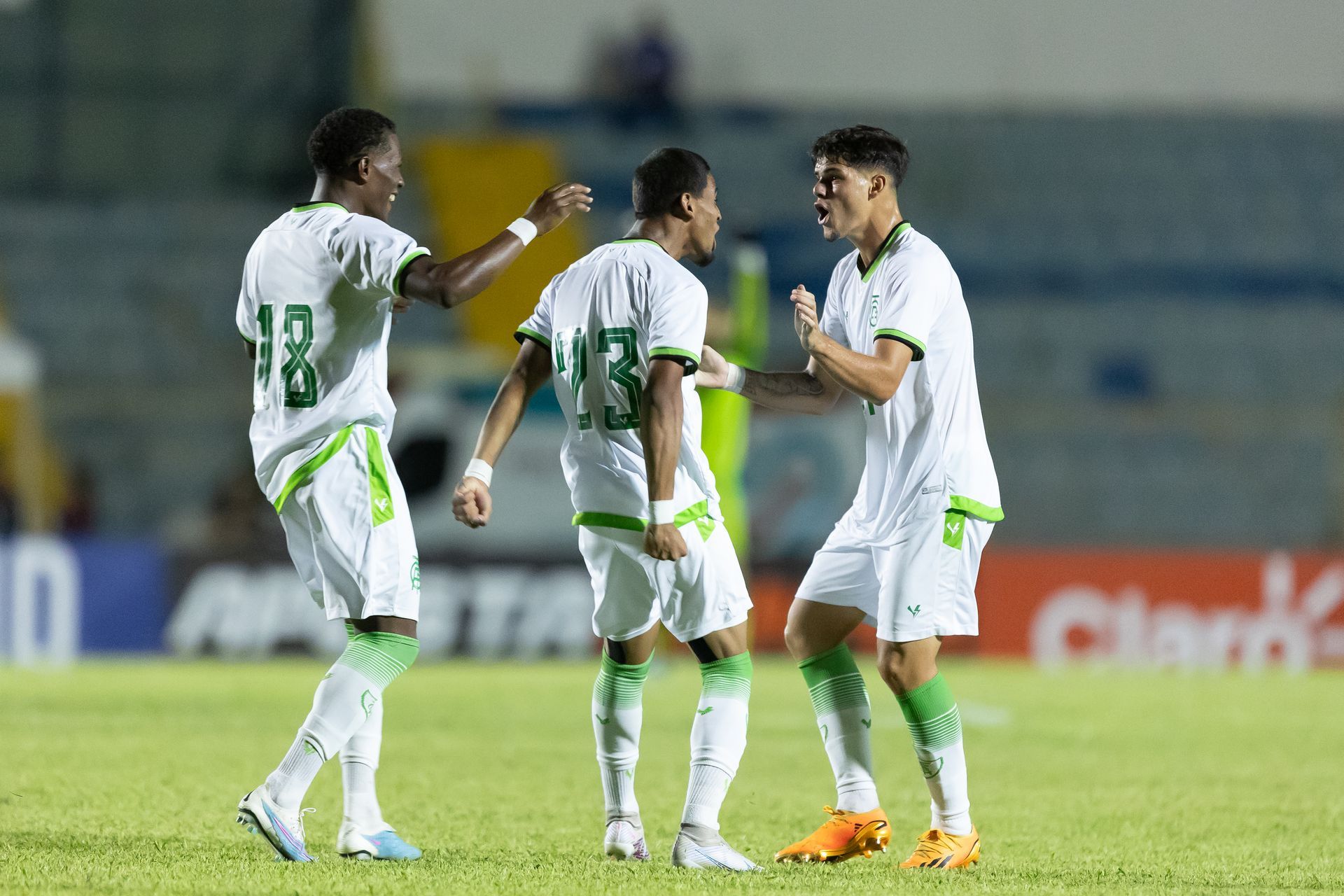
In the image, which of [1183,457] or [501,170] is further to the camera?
[501,170]

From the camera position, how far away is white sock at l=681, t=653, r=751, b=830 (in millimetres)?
5070

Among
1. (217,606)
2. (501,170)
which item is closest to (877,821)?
(217,606)

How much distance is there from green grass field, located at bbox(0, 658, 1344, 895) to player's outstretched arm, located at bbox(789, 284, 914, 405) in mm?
1338

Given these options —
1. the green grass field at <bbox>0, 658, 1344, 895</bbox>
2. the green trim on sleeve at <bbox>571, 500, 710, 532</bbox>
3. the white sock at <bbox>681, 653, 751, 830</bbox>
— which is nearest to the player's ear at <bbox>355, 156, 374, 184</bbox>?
the green trim on sleeve at <bbox>571, 500, 710, 532</bbox>

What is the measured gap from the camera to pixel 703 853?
502 centimetres

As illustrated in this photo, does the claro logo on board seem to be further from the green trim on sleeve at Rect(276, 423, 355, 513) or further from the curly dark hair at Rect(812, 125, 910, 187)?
the green trim on sleeve at Rect(276, 423, 355, 513)

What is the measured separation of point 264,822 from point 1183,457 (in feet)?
60.5

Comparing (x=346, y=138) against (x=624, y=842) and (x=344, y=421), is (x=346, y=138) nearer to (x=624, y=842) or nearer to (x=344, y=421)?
(x=344, y=421)

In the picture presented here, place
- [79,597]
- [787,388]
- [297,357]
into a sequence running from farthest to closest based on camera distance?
[79,597] → [787,388] → [297,357]

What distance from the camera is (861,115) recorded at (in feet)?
82.0

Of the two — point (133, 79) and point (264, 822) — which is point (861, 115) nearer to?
point (133, 79)

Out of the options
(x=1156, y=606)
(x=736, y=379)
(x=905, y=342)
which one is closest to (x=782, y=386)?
(x=736, y=379)

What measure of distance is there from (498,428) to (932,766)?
1587 mm

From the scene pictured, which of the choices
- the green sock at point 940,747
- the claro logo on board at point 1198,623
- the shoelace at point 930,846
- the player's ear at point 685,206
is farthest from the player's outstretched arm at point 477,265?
the claro logo on board at point 1198,623
